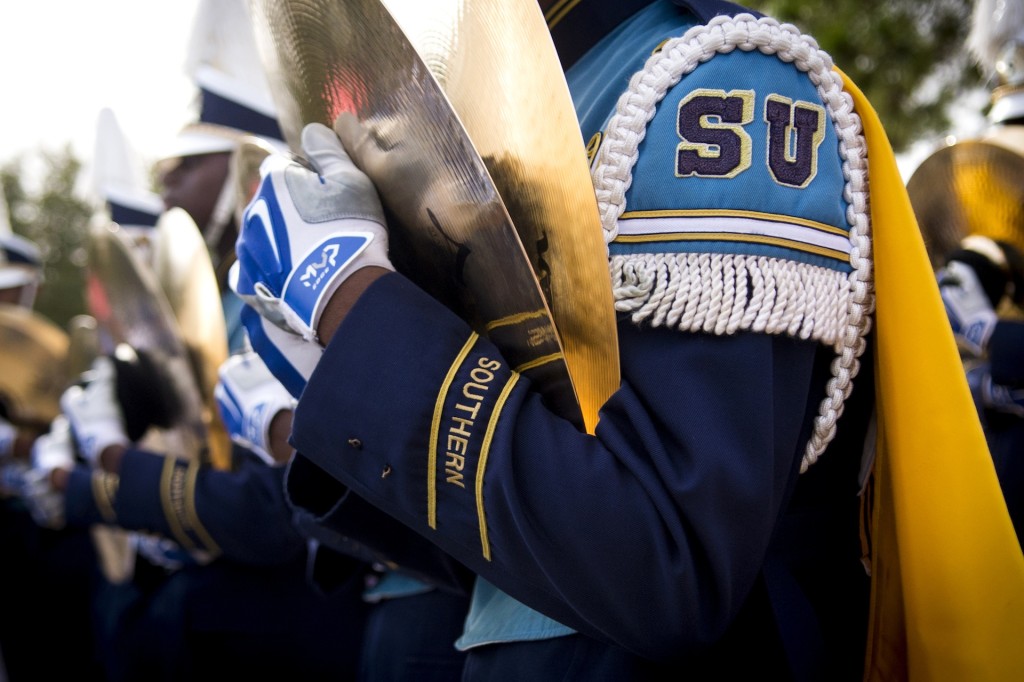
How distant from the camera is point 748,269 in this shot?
1027mm

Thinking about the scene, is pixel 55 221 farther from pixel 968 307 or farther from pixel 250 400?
pixel 968 307

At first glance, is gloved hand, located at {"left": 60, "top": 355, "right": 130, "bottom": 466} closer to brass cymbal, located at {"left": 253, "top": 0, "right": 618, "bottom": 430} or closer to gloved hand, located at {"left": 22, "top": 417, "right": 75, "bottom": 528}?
gloved hand, located at {"left": 22, "top": 417, "right": 75, "bottom": 528}

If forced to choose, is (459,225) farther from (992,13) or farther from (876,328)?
(992,13)

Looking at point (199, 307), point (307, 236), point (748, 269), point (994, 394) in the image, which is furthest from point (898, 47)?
point (307, 236)

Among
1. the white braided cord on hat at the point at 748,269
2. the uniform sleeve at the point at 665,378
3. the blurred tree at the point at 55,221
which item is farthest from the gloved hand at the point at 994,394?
the blurred tree at the point at 55,221

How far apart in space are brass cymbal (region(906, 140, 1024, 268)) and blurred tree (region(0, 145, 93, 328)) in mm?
13730

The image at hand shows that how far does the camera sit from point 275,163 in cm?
123

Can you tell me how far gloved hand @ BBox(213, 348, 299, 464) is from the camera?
2344 millimetres

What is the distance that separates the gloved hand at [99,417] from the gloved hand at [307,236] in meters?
2.27

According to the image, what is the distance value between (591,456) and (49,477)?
11.8 feet

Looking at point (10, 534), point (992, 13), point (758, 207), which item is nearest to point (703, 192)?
point (758, 207)

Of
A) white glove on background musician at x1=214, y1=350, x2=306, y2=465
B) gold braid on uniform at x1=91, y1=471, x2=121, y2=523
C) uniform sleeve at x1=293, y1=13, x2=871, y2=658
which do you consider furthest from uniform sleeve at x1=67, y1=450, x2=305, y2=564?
uniform sleeve at x1=293, y1=13, x2=871, y2=658

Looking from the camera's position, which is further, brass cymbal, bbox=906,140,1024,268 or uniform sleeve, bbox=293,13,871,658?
brass cymbal, bbox=906,140,1024,268

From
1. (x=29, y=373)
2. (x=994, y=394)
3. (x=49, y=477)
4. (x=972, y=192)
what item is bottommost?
(x=29, y=373)
